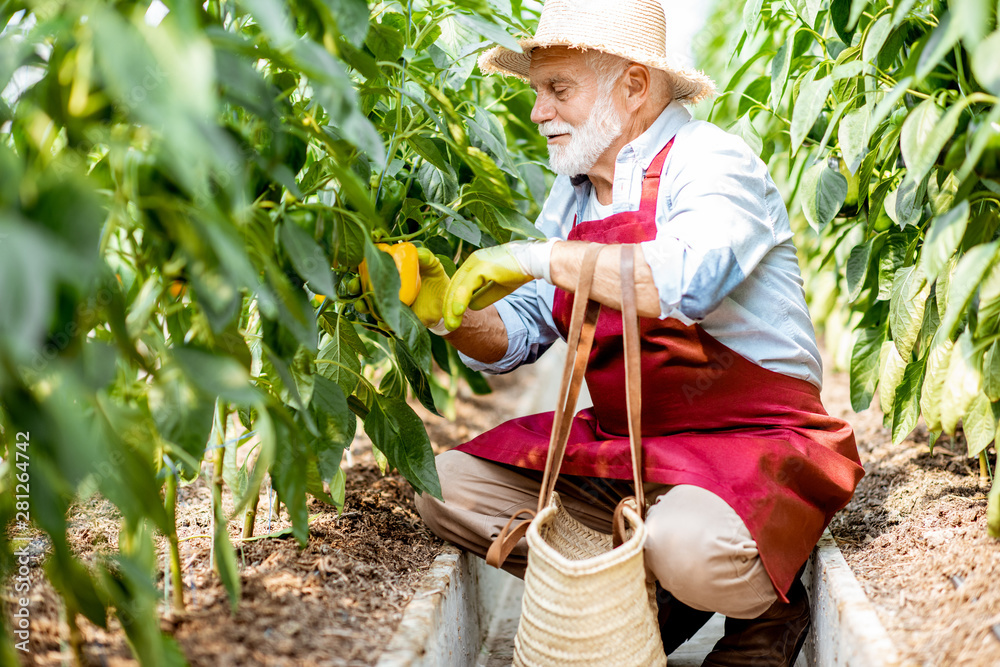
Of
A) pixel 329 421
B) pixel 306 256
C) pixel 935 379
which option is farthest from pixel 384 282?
pixel 935 379

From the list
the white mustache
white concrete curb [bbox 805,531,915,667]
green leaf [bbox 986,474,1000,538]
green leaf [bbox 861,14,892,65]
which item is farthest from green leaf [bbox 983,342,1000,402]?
the white mustache

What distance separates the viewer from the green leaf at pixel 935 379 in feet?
3.83

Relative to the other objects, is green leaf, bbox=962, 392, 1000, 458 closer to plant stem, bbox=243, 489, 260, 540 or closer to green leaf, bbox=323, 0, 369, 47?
green leaf, bbox=323, 0, 369, 47

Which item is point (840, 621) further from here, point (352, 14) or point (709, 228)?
point (352, 14)

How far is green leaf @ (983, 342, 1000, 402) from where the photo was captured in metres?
1.05

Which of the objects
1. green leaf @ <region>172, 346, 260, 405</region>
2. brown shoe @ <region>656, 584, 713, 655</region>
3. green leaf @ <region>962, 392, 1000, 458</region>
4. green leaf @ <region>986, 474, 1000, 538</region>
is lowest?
brown shoe @ <region>656, 584, 713, 655</region>

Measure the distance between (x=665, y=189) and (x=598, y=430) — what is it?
0.44m

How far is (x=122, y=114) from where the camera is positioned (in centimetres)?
73

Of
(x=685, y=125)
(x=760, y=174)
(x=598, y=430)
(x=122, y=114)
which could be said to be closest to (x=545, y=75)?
(x=685, y=125)

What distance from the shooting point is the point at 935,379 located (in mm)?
1186

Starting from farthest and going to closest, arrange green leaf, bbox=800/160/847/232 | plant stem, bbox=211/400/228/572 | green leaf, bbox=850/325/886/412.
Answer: green leaf, bbox=850/325/886/412 → green leaf, bbox=800/160/847/232 → plant stem, bbox=211/400/228/572

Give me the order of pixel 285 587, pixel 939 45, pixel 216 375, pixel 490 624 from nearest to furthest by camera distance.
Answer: pixel 216 375 → pixel 939 45 → pixel 285 587 → pixel 490 624

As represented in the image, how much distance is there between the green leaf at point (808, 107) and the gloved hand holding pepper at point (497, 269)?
391 mm

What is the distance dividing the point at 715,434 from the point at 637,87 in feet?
2.05
